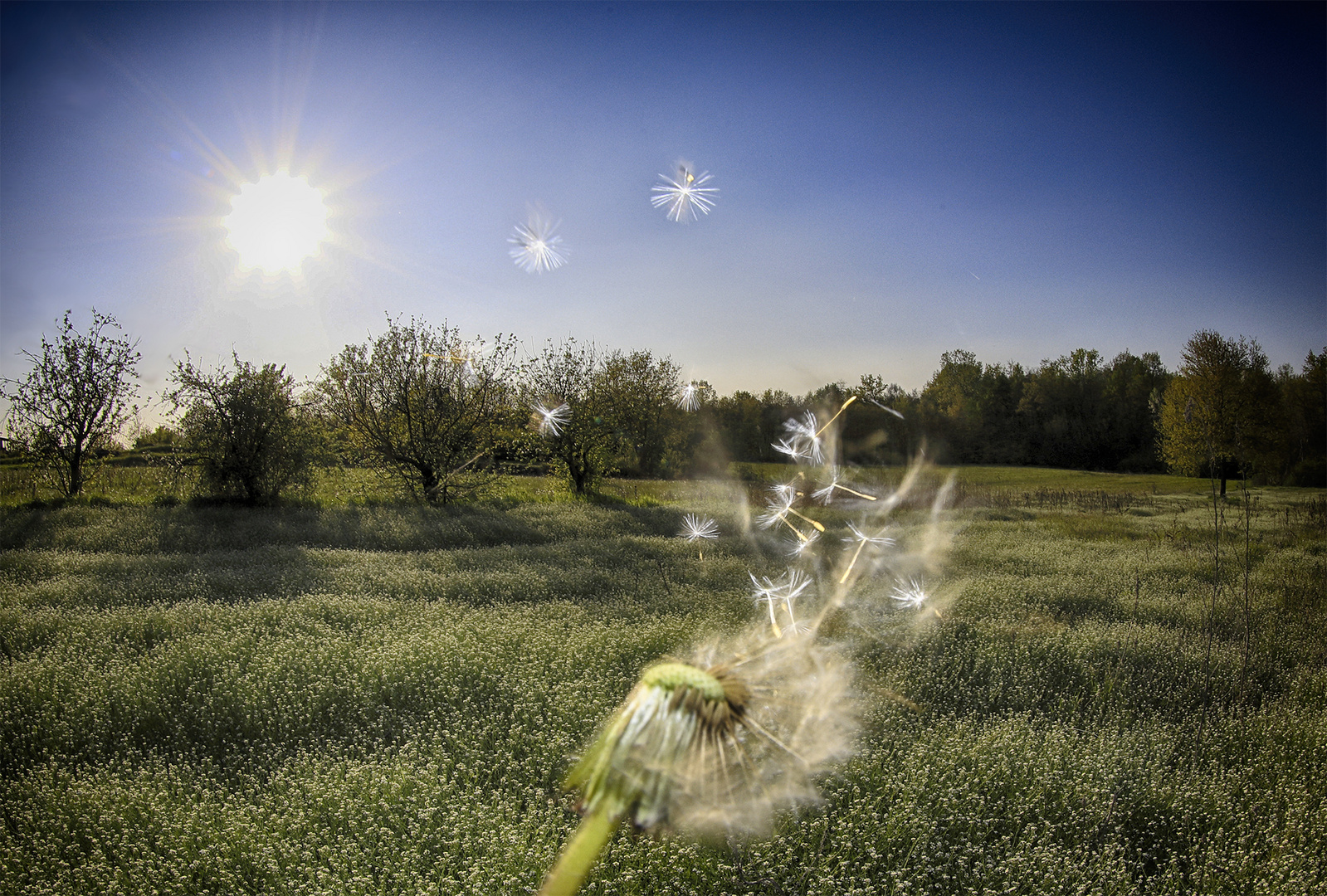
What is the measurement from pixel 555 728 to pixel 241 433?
53.8 feet

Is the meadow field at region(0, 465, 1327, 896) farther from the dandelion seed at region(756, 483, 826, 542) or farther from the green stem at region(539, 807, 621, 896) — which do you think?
the green stem at region(539, 807, 621, 896)

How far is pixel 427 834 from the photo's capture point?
359cm

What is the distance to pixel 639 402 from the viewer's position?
25.4 metres

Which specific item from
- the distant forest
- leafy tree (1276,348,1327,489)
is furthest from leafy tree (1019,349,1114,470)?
leafy tree (1276,348,1327,489)

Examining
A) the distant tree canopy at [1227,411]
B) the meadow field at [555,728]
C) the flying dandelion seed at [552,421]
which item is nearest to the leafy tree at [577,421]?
the flying dandelion seed at [552,421]

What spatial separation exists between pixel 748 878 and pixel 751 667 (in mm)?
2793

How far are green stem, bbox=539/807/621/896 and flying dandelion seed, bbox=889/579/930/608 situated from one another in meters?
8.08

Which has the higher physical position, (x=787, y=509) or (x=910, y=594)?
(x=787, y=509)

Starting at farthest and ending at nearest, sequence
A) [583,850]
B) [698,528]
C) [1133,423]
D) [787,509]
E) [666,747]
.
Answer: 1. [1133,423]
2. [698,528]
3. [787,509]
4. [666,747]
5. [583,850]

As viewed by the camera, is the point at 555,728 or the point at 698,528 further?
the point at 698,528

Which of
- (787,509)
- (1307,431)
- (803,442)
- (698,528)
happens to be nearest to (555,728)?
(787,509)

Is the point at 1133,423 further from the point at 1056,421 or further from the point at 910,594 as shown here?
the point at 910,594

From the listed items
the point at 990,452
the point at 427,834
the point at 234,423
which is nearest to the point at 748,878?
the point at 427,834

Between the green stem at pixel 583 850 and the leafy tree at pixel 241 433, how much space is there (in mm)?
19546
